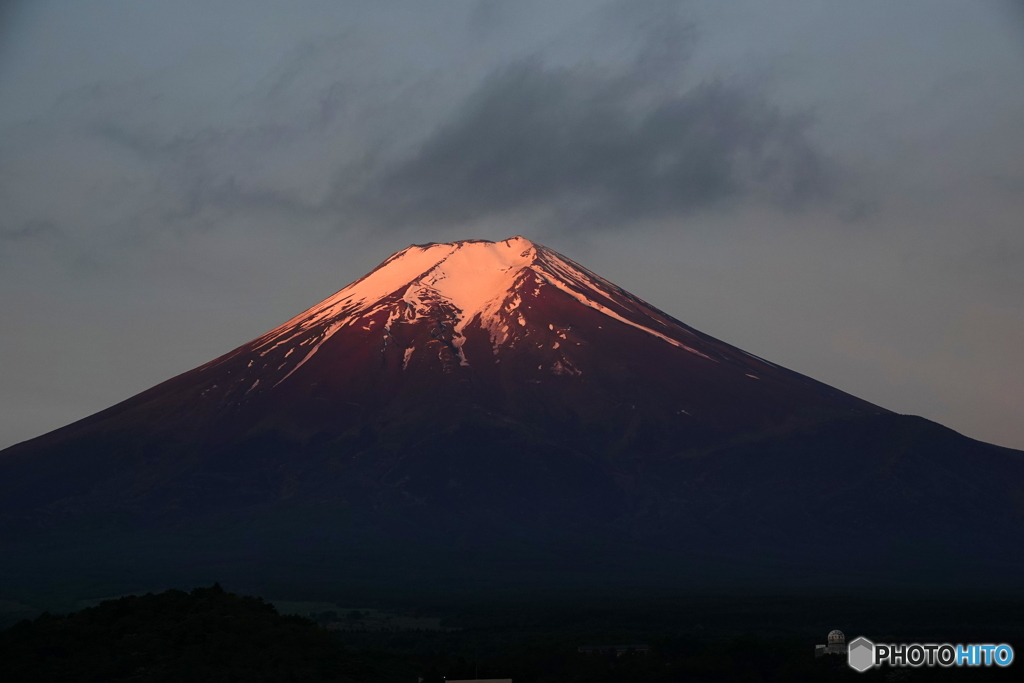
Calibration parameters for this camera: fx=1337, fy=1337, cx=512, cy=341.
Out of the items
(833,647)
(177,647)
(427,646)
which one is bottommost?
(427,646)

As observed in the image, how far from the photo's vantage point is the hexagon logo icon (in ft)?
223

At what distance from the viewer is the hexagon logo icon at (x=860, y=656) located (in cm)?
6794

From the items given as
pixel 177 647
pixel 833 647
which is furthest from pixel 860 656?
pixel 177 647

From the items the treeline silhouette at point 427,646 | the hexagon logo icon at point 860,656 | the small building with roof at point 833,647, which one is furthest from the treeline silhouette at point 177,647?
the small building with roof at point 833,647

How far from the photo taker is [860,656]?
228 ft

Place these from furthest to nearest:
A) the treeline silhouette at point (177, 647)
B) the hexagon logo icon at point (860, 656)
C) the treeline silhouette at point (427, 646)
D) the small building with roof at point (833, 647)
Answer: the small building with roof at point (833, 647)
the hexagon logo icon at point (860, 656)
the treeline silhouette at point (427, 646)
the treeline silhouette at point (177, 647)

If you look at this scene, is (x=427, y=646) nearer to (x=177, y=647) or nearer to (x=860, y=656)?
(x=177, y=647)

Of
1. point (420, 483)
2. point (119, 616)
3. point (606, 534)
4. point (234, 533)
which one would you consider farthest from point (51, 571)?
point (119, 616)

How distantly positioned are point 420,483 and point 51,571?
5447cm

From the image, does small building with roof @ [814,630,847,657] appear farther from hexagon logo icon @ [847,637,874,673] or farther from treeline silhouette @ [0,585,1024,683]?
hexagon logo icon @ [847,637,874,673]

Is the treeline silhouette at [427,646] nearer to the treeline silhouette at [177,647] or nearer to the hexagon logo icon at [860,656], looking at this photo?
the treeline silhouette at [177,647]

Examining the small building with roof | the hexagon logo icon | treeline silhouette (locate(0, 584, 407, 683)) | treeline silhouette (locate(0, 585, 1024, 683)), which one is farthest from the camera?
the small building with roof

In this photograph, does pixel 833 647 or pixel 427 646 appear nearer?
pixel 833 647

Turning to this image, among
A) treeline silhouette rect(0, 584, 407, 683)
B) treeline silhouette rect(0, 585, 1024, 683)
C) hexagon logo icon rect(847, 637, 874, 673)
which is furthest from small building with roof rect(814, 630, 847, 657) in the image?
treeline silhouette rect(0, 584, 407, 683)
